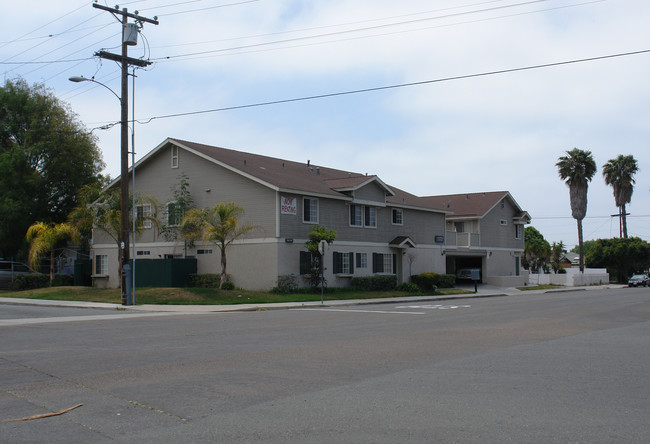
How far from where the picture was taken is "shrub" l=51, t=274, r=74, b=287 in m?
38.5

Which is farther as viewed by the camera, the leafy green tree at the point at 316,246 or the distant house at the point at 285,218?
the distant house at the point at 285,218

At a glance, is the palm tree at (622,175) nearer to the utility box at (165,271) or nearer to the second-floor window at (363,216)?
the second-floor window at (363,216)

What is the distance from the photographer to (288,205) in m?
32.3

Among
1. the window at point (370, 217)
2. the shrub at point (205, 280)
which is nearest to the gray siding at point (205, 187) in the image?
the shrub at point (205, 280)

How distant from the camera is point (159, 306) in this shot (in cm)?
2630

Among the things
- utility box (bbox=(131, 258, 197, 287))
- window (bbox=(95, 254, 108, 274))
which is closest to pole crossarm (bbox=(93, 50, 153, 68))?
utility box (bbox=(131, 258, 197, 287))

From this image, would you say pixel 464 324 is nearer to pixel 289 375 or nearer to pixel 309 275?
pixel 289 375

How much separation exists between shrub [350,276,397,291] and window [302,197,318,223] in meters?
4.59

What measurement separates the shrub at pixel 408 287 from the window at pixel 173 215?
1374cm

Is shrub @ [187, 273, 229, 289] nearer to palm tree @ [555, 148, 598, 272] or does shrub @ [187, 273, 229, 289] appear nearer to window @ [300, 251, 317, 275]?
window @ [300, 251, 317, 275]

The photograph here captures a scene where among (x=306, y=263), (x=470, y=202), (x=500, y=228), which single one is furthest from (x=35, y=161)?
(x=500, y=228)

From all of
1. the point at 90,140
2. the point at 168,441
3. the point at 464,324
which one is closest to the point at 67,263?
the point at 90,140

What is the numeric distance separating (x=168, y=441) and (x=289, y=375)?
3.64 m

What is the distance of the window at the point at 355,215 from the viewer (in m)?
36.8
